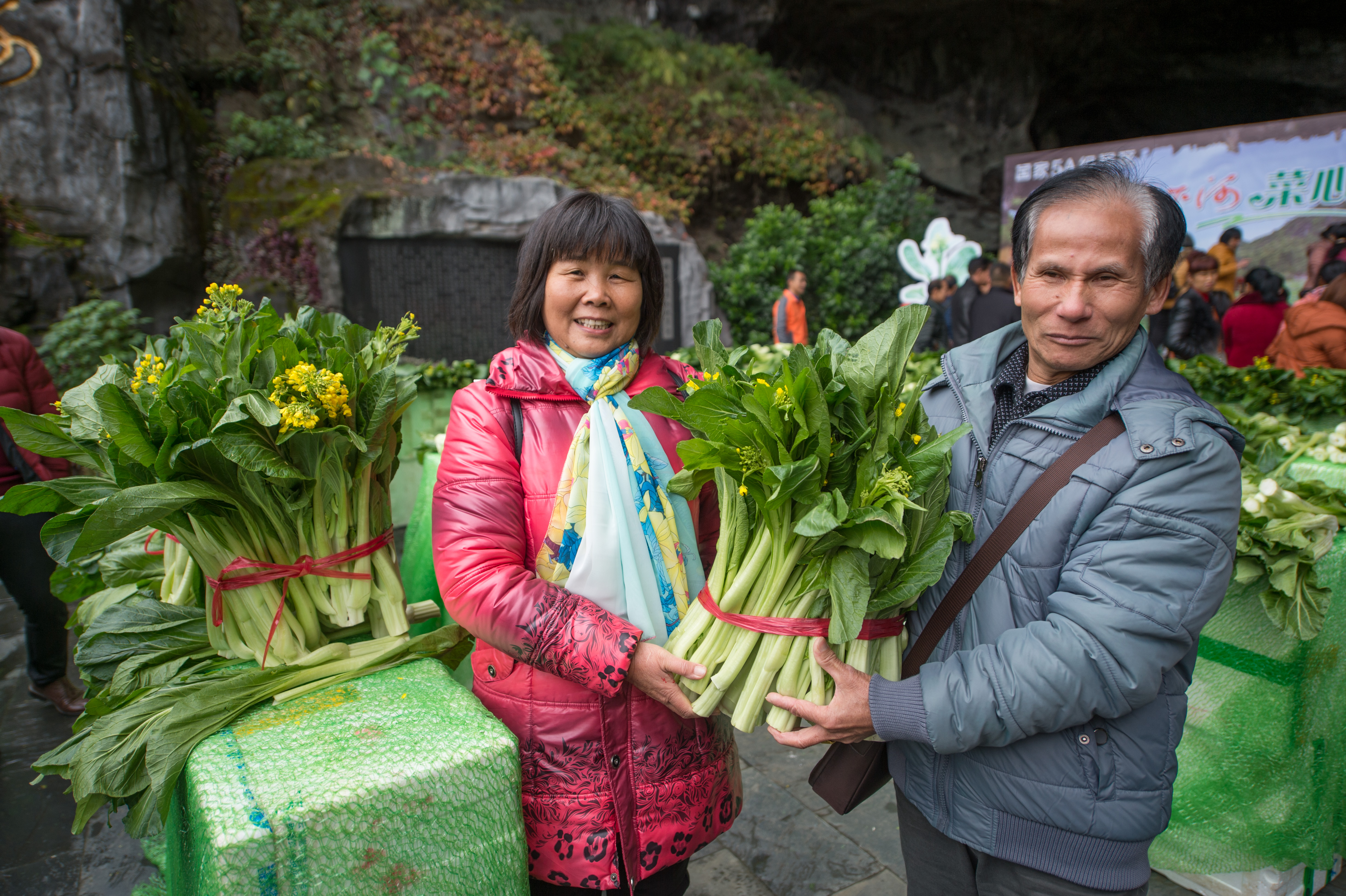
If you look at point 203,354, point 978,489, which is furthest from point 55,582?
point 978,489

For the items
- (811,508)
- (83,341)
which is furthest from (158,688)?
(83,341)

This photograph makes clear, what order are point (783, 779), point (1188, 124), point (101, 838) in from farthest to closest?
point (1188, 124), point (783, 779), point (101, 838)

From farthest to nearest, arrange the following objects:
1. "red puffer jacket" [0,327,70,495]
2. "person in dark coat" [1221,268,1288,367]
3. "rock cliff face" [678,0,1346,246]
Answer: "rock cliff face" [678,0,1346,246], "person in dark coat" [1221,268,1288,367], "red puffer jacket" [0,327,70,495]

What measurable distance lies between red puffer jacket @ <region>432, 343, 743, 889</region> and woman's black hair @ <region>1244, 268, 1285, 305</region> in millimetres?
6668

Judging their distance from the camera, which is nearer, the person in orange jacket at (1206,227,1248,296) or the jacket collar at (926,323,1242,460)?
the jacket collar at (926,323,1242,460)

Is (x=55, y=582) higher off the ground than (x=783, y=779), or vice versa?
(x=55, y=582)

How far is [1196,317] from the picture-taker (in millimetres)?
5676

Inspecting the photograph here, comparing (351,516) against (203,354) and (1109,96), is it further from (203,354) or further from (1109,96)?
(1109,96)

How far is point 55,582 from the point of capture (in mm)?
1925

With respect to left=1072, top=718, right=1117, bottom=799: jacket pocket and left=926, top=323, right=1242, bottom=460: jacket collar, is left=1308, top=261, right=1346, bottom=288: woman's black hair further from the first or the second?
left=1072, top=718, right=1117, bottom=799: jacket pocket

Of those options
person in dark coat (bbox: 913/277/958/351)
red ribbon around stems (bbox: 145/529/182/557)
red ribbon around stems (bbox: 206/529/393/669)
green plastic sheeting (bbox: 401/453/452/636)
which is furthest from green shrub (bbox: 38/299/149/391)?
person in dark coat (bbox: 913/277/958/351)

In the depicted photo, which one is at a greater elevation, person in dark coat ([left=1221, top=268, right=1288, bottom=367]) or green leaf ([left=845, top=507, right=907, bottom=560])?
person in dark coat ([left=1221, top=268, right=1288, bottom=367])

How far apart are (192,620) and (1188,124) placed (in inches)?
906

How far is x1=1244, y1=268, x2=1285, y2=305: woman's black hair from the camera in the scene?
229 inches
